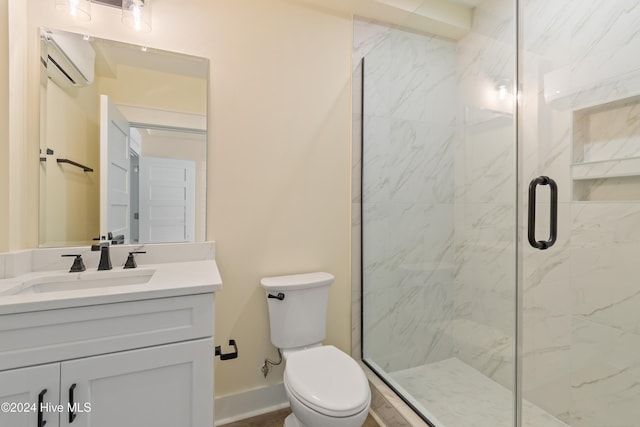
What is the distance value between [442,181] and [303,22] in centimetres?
125

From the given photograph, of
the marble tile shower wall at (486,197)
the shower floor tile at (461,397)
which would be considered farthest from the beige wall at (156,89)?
the shower floor tile at (461,397)

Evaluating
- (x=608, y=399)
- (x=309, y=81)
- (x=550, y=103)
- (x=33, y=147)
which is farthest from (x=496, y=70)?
(x=33, y=147)

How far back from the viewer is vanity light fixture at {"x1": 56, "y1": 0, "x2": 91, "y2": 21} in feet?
4.58

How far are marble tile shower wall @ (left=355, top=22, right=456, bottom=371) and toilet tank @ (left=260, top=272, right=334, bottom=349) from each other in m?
0.44

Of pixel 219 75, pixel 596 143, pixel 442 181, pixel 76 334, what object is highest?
pixel 219 75

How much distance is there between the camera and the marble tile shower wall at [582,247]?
136 cm

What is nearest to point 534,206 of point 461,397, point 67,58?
point 461,397

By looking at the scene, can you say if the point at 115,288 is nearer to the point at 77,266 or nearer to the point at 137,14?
the point at 77,266

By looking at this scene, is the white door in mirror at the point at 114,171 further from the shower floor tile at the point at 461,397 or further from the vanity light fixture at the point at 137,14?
the shower floor tile at the point at 461,397

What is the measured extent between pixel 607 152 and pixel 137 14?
2319 millimetres

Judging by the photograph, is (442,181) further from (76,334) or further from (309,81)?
(76,334)

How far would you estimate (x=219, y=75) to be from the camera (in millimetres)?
1648

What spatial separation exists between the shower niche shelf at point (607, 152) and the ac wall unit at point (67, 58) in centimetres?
236

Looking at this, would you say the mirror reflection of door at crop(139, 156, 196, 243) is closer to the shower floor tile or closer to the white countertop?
the white countertop
